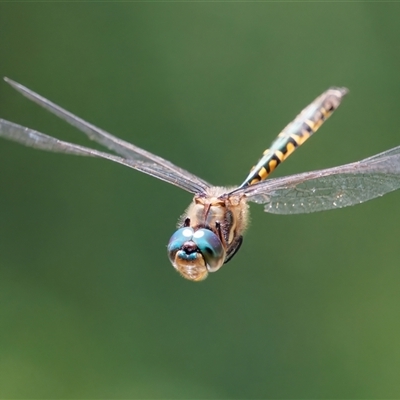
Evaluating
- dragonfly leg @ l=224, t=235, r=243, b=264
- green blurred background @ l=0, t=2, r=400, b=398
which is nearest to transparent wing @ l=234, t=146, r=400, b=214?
dragonfly leg @ l=224, t=235, r=243, b=264

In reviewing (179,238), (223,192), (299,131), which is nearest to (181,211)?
(299,131)

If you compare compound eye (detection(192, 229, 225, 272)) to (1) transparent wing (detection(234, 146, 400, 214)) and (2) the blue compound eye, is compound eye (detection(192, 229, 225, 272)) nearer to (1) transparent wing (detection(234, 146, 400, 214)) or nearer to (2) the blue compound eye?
(2) the blue compound eye

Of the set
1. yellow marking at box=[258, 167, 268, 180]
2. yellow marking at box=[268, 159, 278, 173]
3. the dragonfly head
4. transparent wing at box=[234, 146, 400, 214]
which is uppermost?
yellow marking at box=[268, 159, 278, 173]

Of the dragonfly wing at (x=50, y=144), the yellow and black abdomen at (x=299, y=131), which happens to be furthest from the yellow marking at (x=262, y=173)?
the dragonfly wing at (x=50, y=144)

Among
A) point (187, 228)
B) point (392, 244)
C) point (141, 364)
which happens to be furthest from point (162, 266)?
point (187, 228)

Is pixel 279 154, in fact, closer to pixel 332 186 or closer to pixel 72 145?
pixel 332 186
